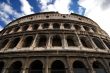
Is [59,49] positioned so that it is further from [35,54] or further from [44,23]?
[44,23]

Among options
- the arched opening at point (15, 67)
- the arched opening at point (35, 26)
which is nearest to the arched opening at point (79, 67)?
the arched opening at point (15, 67)

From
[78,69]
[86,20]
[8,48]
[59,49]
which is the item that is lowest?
[78,69]

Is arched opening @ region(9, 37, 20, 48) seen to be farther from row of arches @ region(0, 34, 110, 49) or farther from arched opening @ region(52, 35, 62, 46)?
arched opening @ region(52, 35, 62, 46)

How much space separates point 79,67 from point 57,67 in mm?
2344

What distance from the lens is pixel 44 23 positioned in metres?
21.2

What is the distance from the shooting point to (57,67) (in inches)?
618

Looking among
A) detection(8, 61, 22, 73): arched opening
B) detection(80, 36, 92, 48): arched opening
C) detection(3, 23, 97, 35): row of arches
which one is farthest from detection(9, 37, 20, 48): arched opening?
detection(80, 36, 92, 48): arched opening

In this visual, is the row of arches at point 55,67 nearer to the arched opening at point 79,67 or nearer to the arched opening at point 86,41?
the arched opening at point 79,67

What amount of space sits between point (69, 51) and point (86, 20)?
9.49 metres

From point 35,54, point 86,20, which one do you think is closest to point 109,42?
point 86,20

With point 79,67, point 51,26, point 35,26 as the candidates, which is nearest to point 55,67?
point 79,67

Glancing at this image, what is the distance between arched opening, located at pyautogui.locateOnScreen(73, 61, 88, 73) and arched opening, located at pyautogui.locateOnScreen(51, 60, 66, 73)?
1.24 meters

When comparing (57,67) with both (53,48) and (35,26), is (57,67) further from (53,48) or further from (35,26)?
(35,26)

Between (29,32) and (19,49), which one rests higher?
(29,32)
